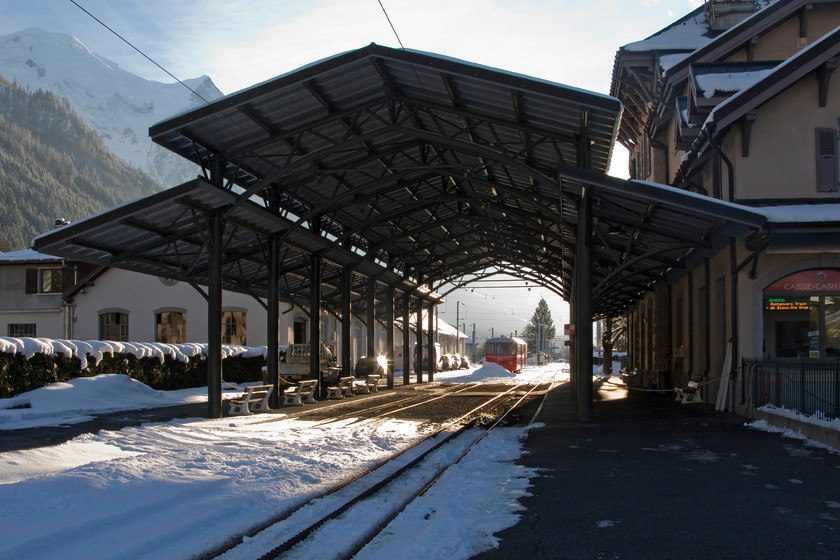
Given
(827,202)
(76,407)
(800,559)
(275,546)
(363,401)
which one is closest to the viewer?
(800,559)

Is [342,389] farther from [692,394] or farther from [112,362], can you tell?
[692,394]

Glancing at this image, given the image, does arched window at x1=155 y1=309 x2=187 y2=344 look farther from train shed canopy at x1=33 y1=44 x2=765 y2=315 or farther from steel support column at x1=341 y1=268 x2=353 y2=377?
train shed canopy at x1=33 y1=44 x2=765 y2=315

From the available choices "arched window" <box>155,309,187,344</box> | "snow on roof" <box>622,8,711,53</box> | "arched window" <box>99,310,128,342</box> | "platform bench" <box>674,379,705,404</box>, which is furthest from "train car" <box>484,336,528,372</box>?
"platform bench" <box>674,379,705,404</box>

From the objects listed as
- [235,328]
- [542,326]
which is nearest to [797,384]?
[235,328]

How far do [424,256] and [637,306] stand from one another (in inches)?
477

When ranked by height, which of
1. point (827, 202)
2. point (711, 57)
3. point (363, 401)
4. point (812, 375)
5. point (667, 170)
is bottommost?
point (363, 401)

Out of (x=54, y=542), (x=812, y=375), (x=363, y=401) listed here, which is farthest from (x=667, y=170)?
(x=54, y=542)

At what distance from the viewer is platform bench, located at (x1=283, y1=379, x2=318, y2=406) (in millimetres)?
25423

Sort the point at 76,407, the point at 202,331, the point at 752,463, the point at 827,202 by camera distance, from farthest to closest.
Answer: the point at 202,331 < the point at 76,407 < the point at 827,202 < the point at 752,463

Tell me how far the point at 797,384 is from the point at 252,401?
1381 centimetres

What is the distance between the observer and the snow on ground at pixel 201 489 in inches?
283

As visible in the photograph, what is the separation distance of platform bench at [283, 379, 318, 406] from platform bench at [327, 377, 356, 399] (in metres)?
2.97

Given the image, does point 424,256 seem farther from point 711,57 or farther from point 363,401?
point 711,57

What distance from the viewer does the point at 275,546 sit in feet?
23.2
